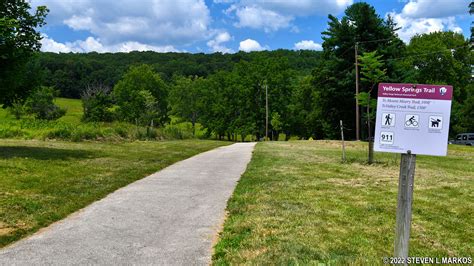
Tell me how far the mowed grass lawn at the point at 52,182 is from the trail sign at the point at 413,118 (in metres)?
4.93

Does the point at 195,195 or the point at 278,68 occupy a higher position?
the point at 278,68

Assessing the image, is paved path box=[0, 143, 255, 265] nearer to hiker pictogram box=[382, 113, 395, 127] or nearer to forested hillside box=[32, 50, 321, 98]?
hiker pictogram box=[382, 113, 395, 127]

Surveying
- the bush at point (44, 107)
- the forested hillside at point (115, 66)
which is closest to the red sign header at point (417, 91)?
the bush at point (44, 107)

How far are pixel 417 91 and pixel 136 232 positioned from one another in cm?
423

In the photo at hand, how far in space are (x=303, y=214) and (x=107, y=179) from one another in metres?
5.75

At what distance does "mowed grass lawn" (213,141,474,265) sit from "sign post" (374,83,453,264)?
0.98m

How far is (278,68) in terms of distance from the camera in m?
68.8

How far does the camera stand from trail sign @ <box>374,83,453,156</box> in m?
4.00

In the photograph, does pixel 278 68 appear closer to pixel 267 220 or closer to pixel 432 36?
pixel 432 36

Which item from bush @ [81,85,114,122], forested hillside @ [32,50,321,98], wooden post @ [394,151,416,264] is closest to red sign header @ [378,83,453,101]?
wooden post @ [394,151,416,264]

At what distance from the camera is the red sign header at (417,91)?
3.99m

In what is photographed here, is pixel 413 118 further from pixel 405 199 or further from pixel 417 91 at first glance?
pixel 405 199

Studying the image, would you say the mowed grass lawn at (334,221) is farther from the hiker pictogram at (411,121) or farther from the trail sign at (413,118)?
the hiker pictogram at (411,121)

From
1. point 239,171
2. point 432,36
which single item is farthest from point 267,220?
point 432,36
